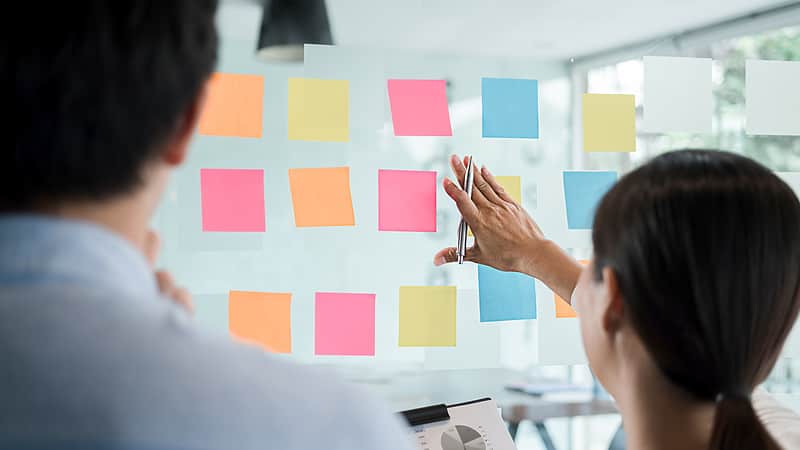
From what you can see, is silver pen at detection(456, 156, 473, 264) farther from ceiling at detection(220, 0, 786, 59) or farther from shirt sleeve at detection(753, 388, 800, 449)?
shirt sleeve at detection(753, 388, 800, 449)

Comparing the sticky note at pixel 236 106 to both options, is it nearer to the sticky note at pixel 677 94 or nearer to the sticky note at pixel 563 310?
the sticky note at pixel 563 310

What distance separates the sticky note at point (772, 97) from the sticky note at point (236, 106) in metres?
0.97

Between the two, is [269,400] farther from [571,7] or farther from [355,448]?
[571,7]

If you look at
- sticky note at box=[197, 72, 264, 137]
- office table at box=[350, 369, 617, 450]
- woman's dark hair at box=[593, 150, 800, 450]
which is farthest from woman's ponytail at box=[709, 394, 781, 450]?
sticky note at box=[197, 72, 264, 137]

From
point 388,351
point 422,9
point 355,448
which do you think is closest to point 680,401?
point 355,448

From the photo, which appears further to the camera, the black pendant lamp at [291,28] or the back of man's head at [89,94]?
the black pendant lamp at [291,28]

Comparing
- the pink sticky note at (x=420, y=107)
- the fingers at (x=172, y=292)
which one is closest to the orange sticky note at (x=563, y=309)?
the pink sticky note at (x=420, y=107)

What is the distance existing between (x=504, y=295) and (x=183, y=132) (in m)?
0.99

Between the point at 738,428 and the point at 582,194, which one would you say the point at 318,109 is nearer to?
the point at 582,194

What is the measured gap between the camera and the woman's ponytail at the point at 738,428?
2.35 feet

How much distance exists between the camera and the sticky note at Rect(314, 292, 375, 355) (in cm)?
129

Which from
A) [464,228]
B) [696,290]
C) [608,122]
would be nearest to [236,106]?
[464,228]

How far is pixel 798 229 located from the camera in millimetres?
762

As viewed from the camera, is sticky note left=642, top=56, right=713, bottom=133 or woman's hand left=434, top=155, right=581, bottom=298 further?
sticky note left=642, top=56, right=713, bottom=133
